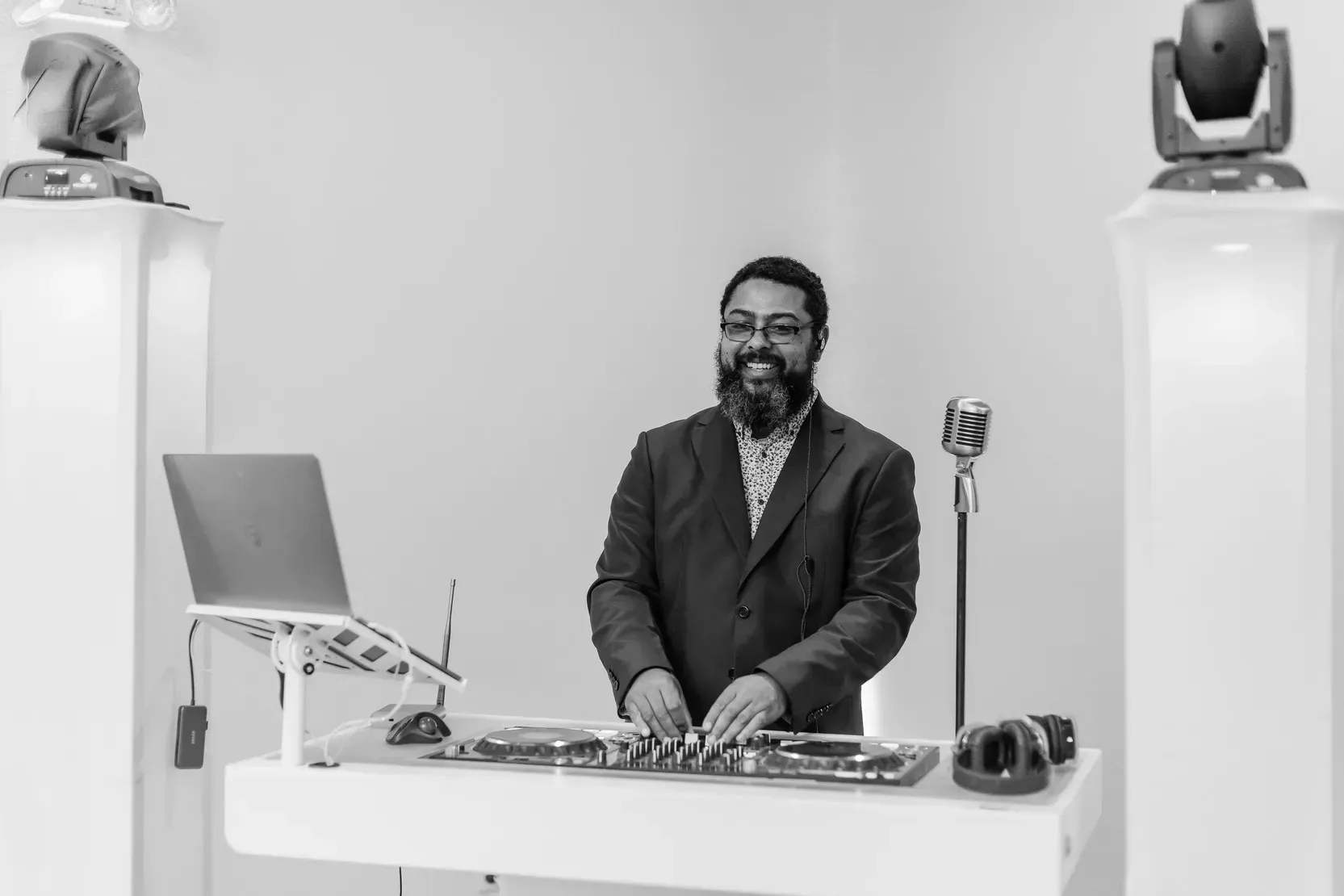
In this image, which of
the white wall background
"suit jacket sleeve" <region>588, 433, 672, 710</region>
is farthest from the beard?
the white wall background

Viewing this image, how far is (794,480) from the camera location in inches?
123

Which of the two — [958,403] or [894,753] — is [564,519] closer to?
[958,403]

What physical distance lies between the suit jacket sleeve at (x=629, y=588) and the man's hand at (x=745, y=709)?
26cm

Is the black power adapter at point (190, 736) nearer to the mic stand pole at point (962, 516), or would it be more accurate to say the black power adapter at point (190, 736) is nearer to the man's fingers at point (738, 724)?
the man's fingers at point (738, 724)

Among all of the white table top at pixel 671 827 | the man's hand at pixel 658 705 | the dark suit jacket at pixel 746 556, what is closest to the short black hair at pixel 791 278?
the dark suit jacket at pixel 746 556

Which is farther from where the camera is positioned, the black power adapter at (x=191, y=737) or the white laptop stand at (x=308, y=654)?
the black power adapter at (x=191, y=737)

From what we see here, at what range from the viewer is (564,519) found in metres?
4.76

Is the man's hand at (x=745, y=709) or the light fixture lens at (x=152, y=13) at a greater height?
the light fixture lens at (x=152, y=13)

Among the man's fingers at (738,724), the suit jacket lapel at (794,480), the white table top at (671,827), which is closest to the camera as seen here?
the white table top at (671,827)

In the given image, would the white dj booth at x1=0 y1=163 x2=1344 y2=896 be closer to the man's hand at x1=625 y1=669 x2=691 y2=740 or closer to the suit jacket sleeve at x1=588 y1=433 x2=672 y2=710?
the man's hand at x1=625 y1=669 x2=691 y2=740

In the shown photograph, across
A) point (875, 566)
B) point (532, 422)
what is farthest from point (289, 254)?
point (875, 566)

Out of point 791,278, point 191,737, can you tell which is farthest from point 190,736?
point 791,278

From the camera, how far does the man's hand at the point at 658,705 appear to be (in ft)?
8.53

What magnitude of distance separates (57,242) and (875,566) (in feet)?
6.15
